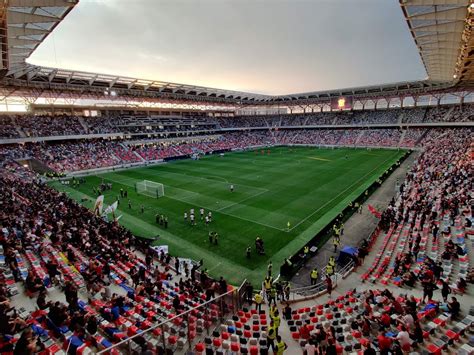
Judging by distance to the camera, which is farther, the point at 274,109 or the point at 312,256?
the point at 274,109

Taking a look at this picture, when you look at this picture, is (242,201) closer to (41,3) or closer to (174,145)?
(41,3)

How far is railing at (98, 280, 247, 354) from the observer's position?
23.1ft

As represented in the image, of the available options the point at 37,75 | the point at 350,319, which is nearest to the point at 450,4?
the point at 350,319

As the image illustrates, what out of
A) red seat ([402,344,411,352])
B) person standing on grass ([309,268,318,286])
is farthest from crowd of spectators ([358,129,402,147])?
red seat ([402,344,411,352])

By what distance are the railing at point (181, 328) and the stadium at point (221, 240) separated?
0.06 metres

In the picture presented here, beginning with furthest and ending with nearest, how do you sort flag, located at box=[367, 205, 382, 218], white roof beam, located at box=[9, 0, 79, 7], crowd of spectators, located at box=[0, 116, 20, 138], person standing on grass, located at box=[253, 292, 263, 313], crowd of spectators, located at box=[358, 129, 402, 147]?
crowd of spectators, located at box=[358, 129, 402, 147] < crowd of spectators, located at box=[0, 116, 20, 138] < flag, located at box=[367, 205, 382, 218] < white roof beam, located at box=[9, 0, 79, 7] < person standing on grass, located at box=[253, 292, 263, 313]

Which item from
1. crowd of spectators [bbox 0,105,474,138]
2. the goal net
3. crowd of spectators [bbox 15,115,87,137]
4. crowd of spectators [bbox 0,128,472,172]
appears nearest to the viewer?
the goal net

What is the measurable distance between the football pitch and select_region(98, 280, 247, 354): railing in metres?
4.61

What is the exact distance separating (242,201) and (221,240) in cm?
934

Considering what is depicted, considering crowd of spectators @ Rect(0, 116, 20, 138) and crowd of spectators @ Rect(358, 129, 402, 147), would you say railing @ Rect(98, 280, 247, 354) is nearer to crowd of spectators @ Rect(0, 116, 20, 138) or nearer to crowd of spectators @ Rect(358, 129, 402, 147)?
crowd of spectators @ Rect(0, 116, 20, 138)

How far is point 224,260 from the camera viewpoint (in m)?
17.5

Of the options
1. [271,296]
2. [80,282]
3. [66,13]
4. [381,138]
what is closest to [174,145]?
[66,13]

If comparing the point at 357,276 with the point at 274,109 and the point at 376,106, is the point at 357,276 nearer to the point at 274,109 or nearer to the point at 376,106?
the point at 376,106

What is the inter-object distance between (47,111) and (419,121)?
87.0m
